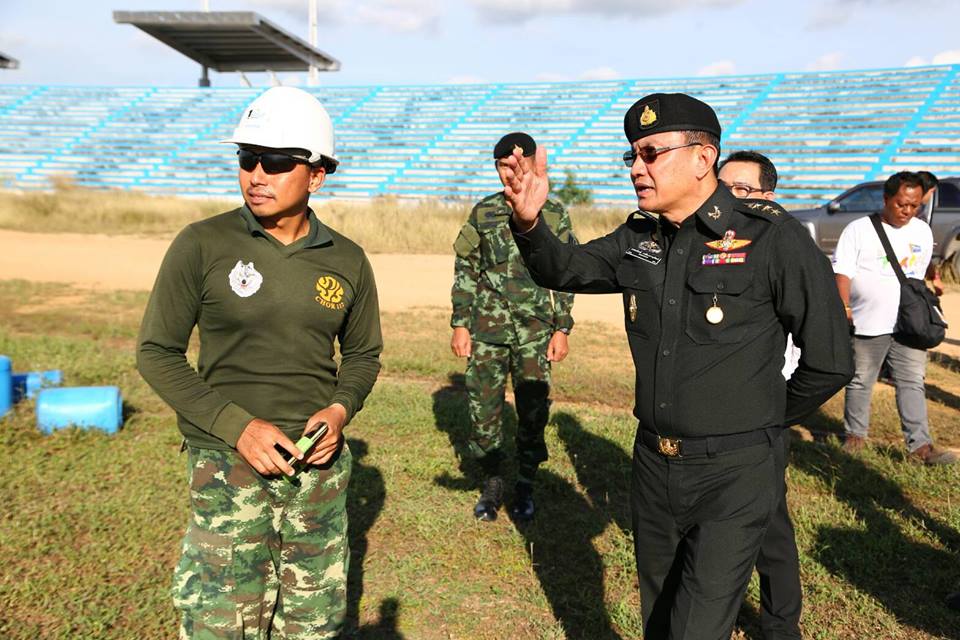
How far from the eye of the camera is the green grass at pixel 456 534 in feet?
11.9

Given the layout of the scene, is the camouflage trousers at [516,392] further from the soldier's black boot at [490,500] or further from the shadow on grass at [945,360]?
the shadow on grass at [945,360]

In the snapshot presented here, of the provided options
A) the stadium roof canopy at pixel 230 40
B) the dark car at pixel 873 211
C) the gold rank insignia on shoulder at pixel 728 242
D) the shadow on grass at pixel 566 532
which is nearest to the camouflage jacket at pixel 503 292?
the shadow on grass at pixel 566 532

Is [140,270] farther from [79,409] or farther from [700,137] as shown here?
[700,137]

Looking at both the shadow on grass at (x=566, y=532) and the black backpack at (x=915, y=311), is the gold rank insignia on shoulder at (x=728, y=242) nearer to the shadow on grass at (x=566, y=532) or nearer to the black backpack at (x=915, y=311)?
the shadow on grass at (x=566, y=532)

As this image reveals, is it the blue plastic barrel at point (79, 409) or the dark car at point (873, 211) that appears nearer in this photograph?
the blue plastic barrel at point (79, 409)

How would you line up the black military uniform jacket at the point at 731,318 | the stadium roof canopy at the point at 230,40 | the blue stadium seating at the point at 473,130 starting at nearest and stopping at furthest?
the black military uniform jacket at the point at 731,318, the blue stadium seating at the point at 473,130, the stadium roof canopy at the point at 230,40

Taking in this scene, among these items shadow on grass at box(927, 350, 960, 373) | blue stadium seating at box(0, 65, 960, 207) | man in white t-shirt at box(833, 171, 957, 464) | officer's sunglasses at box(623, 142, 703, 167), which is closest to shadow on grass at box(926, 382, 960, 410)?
Answer: shadow on grass at box(927, 350, 960, 373)

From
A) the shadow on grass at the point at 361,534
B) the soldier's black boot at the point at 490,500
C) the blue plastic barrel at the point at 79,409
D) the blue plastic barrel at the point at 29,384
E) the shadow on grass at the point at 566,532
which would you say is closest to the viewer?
the shadow on grass at the point at 361,534

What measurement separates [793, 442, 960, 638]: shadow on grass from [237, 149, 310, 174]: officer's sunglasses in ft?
11.0

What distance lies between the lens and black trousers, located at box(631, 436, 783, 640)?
2314 millimetres

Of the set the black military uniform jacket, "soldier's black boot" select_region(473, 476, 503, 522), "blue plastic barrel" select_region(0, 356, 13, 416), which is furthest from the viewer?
"blue plastic barrel" select_region(0, 356, 13, 416)

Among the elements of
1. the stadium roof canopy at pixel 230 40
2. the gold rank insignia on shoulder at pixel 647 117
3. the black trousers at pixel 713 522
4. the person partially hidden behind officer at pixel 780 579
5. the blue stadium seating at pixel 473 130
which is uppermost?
the stadium roof canopy at pixel 230 40

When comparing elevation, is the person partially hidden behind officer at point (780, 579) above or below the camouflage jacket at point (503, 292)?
below

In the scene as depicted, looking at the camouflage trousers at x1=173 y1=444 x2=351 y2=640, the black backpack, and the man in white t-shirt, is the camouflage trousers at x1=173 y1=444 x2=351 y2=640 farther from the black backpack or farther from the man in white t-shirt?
the black backpack
